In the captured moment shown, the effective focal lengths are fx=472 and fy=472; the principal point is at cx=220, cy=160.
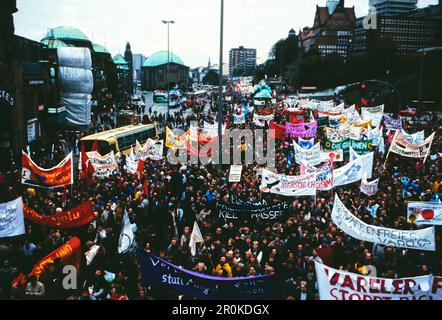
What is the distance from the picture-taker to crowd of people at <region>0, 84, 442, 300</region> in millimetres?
8141

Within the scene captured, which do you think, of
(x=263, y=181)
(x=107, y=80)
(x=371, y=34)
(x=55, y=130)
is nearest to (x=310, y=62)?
(x=371, y=34)

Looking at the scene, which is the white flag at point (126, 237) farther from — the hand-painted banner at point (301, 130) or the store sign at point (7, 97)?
the store sign at point (7, 97)

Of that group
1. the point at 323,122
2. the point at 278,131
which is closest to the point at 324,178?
the point at 278,131

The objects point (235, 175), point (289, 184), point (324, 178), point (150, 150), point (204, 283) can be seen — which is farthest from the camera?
point (150, 150)

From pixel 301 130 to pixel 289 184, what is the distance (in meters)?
11.0

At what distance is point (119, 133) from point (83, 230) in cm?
1445

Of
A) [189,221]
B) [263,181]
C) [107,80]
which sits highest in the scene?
[107,80]

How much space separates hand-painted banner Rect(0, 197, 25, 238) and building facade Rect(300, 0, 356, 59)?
114m

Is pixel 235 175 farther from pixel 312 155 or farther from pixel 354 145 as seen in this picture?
pixel 354 145

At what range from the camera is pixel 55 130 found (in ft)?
109

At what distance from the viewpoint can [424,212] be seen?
9.76 m

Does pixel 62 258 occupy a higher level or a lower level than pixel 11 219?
lower

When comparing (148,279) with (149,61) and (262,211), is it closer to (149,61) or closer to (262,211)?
(262,211)

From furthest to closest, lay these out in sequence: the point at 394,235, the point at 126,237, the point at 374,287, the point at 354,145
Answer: the point at 354,145 < the point at 126,237 < the point at 394,235 < the point at 374,287
